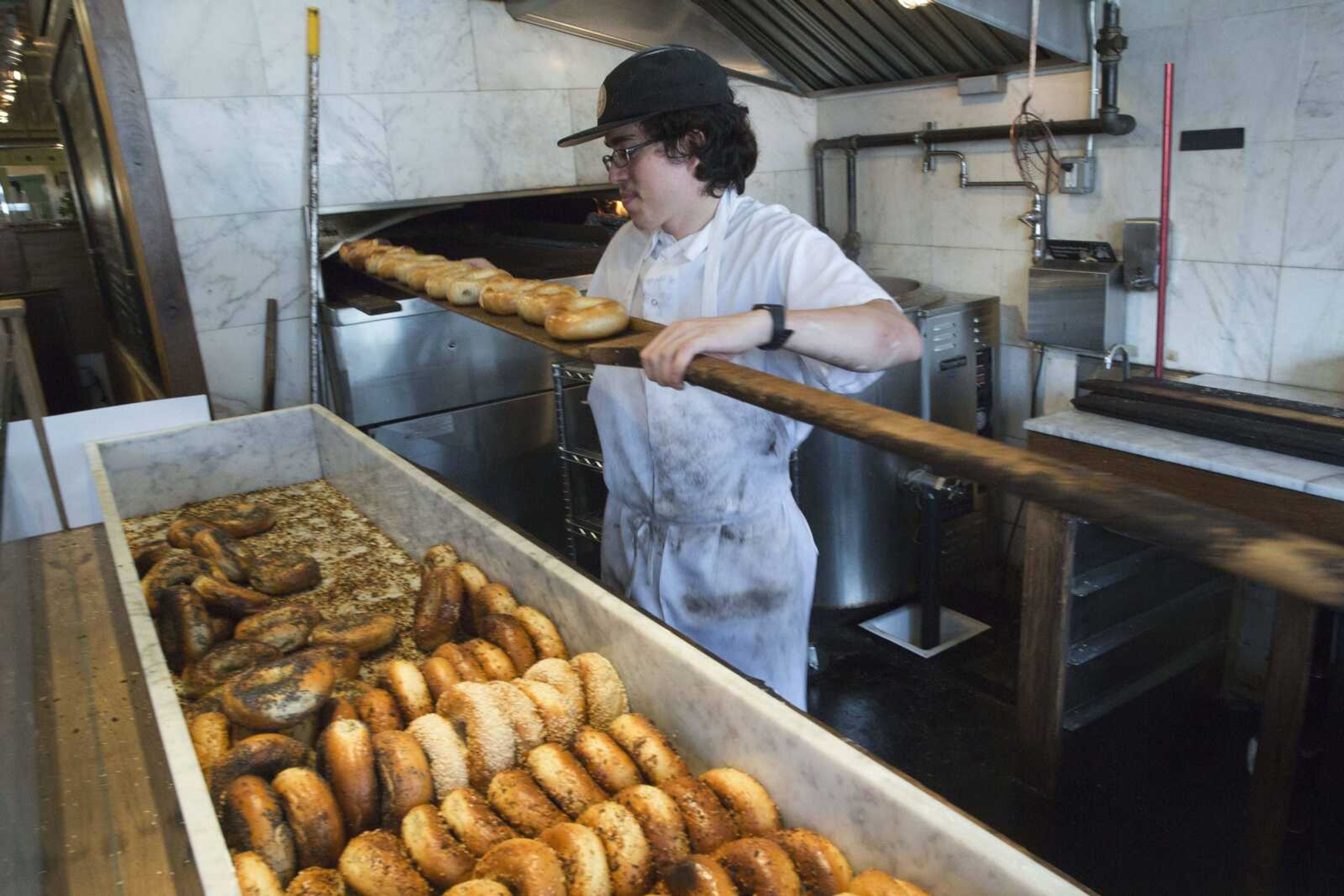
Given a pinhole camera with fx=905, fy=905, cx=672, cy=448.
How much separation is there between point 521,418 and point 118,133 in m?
1.76

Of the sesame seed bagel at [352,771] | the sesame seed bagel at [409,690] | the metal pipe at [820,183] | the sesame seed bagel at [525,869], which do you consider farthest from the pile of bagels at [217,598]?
the metal pipe at [820,183]

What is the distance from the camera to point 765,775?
1079 millimetres

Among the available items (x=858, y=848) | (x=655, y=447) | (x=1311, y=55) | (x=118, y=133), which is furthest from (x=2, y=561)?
(x=1311, y=55)

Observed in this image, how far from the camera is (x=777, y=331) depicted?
1.43 m

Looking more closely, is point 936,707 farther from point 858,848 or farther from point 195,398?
point 195,398

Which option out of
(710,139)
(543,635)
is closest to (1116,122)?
(710,139)

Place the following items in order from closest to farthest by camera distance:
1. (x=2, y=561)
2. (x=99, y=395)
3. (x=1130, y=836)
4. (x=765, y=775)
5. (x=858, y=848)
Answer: (x=858, y=848), (x=765, y=775), (x=2, y=561), (x=1130, y=836), (x=99, y=395)

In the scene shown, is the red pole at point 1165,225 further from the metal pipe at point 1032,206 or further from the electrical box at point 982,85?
the electrical box at point 982,85

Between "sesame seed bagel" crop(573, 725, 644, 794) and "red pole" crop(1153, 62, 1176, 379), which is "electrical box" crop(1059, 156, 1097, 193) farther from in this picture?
"sesame seed bagel" crop(573, 725, 644, 794)

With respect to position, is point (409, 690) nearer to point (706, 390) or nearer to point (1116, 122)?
point (706, 390)

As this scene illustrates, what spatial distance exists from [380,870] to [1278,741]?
90.6 inches

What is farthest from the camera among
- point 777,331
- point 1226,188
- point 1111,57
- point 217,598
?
point 1111,57

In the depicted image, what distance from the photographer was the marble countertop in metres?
2.22

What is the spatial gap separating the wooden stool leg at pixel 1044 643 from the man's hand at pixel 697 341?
155 cm
